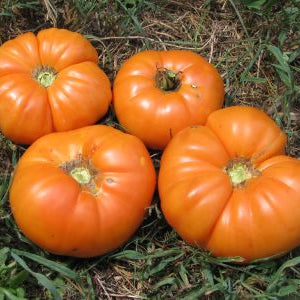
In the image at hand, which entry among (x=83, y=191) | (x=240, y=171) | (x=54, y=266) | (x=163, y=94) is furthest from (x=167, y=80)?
(x=54, y=266)

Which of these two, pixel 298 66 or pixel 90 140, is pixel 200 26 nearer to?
pixel 298 66

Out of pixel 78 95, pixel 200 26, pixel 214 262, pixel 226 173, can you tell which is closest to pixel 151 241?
pixel 214 262

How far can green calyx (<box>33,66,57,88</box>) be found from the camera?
2938 millimetres

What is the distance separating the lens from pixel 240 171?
8.80 feet

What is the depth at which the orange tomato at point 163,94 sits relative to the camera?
2.87 meters

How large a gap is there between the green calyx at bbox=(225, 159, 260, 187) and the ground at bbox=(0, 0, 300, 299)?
402 millimetres

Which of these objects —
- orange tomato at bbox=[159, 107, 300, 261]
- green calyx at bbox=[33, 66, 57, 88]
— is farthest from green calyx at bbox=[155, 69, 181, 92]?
green calyx at bbox=[33, 66, 57, 88]

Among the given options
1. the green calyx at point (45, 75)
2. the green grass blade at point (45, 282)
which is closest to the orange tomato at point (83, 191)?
the green grass blade at point (45, 282)

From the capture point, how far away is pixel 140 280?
289 cm

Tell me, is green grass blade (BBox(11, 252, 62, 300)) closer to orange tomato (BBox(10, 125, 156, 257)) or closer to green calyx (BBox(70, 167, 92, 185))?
orange tomato (BBox(10, 125, 156, 257))

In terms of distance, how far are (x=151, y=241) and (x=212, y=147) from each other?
67cm

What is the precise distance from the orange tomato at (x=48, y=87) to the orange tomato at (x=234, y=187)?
1.74ft

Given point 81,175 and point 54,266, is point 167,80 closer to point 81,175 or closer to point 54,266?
point 81,175

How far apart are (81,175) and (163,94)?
2.07 feet
